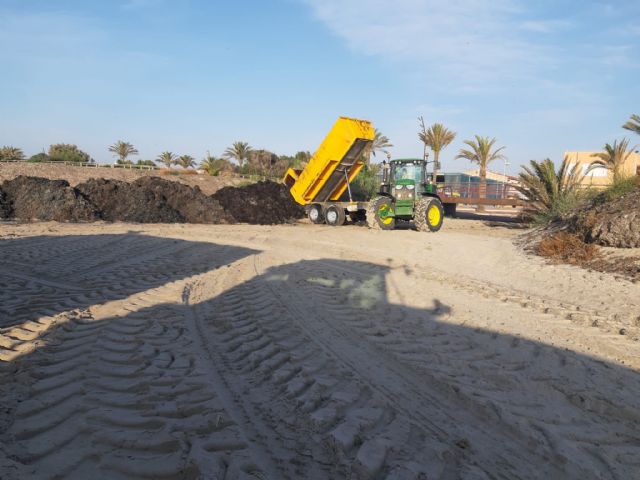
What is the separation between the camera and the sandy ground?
2605 millimetres

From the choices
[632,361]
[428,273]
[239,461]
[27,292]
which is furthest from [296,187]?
[239,461]

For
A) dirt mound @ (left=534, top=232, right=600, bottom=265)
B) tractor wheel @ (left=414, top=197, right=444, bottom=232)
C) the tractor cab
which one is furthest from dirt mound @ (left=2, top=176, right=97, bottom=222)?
dirt mound @ (left=534, top=232, right=600, bottom=265)

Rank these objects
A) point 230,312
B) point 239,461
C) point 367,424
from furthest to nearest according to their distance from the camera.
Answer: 1. point 230,312
2. point 367,424
3. point 239,461

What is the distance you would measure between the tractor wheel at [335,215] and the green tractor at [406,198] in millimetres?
2063

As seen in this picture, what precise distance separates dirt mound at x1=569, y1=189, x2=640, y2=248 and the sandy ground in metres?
2.67

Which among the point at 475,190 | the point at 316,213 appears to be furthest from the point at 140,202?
the point at 475,190

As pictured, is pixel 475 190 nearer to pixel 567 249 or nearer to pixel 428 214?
pixel 428 214

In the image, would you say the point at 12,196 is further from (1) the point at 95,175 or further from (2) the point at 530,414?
(2) the point at 530,414

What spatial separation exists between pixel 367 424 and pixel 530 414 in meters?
1.24

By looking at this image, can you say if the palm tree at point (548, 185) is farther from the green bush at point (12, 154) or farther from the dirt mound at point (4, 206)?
the green bush at point (12, 154)

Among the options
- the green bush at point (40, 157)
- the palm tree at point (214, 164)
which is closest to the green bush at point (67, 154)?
the green bush at point (40, 157)

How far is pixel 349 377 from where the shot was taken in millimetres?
3777

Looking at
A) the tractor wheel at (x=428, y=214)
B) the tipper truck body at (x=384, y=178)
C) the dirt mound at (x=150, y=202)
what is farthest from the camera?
the dirt mound at (x=150, y=202)

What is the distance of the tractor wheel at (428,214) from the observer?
1531 centimetres
